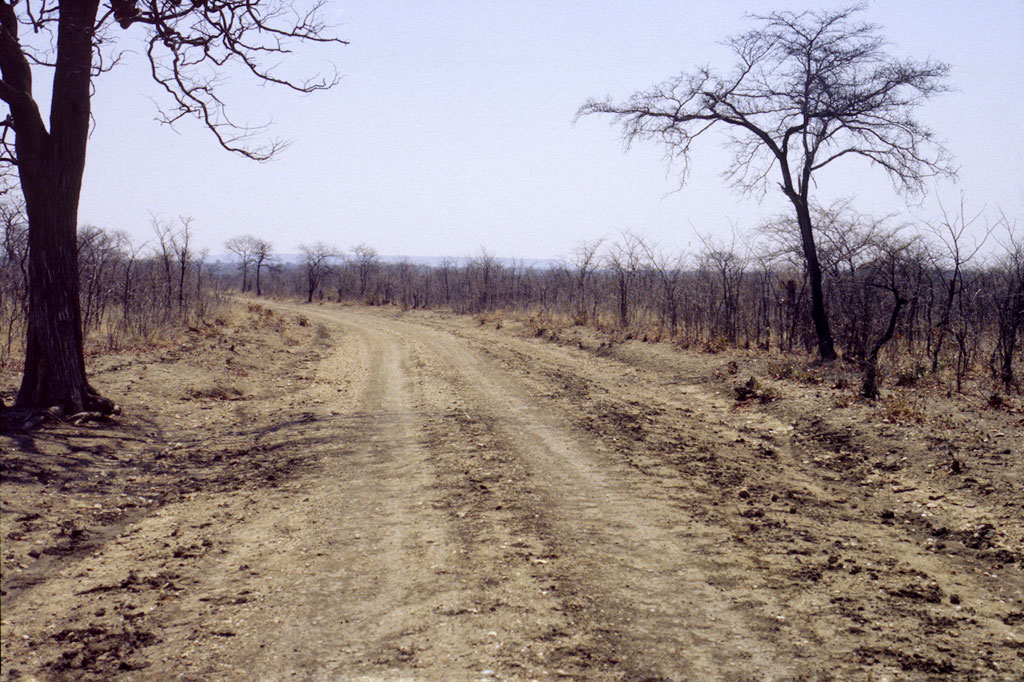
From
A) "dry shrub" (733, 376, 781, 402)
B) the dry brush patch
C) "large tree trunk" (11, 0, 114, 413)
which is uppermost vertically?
"large tree trunk" (11, 0, 114, 413)

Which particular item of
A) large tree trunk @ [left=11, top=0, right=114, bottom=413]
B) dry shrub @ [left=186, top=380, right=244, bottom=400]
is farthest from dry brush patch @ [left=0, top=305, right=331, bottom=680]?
large tree trunk @ [left=11, top=0, right=114, bottom=413]

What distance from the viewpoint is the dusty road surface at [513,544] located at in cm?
328

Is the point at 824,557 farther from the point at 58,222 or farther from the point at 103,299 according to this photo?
the point at 103,299

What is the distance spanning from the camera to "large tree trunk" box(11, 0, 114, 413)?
7.43m

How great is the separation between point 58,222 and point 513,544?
654cm

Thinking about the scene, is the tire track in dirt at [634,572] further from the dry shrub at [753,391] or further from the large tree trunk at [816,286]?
the large tree trunk at [816,286]

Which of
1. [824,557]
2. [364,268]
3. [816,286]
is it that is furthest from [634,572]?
[364,268]

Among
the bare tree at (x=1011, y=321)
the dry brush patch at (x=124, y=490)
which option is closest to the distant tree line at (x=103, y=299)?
the dry brush patch at (x=124, y=490)

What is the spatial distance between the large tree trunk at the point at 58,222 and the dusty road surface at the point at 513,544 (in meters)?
0.79

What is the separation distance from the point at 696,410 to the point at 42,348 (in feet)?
27.5

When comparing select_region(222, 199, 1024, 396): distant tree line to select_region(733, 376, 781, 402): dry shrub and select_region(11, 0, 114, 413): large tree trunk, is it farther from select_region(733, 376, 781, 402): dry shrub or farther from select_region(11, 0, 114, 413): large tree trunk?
select_region(11, 0, 114, 413): large tree trunk

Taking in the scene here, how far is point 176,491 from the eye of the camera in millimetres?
5957

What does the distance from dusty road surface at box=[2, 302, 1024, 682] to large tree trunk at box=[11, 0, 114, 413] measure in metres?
0.79

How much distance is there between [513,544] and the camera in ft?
15.0
